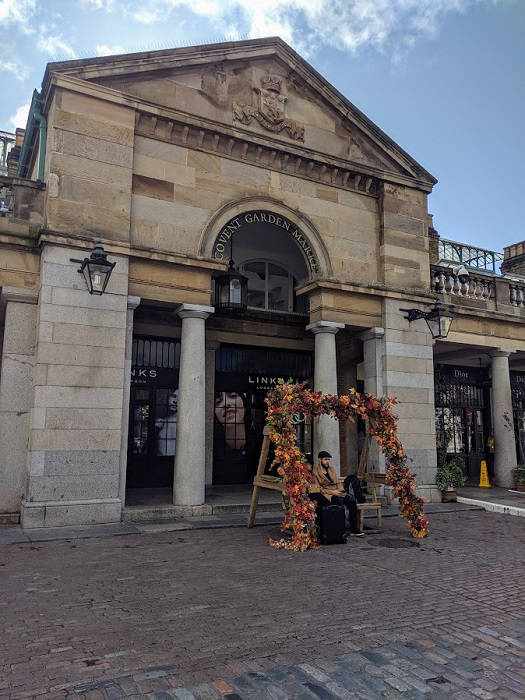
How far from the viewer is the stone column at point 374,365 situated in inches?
488

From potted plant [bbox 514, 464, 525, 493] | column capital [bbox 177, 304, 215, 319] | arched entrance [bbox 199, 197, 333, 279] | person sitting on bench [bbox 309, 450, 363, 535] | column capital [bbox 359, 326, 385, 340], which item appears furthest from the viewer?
potted plant [bbox 514, 464, 525, 493]

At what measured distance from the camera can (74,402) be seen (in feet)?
30.0

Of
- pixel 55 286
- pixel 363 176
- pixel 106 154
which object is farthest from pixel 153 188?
pixel 363 176

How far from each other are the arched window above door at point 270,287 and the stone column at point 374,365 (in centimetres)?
270

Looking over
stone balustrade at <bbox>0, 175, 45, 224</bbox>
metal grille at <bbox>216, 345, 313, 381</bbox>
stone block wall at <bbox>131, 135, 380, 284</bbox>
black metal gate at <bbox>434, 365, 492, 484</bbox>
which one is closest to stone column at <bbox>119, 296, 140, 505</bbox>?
stone block wall at <bbox>131, 135, 380, 284</bbox>

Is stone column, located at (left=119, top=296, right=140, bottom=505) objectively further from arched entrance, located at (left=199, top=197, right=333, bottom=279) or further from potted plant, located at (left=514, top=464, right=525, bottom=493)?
potted plant, located at (left=514, top=464, right=525, bottom=493)

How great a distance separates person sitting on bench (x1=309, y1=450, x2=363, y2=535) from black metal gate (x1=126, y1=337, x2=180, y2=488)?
215 inches

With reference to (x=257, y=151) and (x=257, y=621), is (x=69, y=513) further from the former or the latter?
(x=257, y=151)

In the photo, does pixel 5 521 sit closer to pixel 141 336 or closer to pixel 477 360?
pixel 141 336

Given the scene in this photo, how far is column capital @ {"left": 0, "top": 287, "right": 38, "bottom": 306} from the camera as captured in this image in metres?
9.35

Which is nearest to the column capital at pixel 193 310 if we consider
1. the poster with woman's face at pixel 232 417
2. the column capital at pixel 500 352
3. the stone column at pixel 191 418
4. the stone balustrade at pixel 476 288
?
the stone column at pixel 191 418

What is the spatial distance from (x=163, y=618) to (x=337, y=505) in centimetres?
435

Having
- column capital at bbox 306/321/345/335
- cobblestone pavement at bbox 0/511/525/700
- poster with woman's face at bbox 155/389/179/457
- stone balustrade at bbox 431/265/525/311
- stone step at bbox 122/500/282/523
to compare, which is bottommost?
cobblestone pavement at bbox 0/511/525/700

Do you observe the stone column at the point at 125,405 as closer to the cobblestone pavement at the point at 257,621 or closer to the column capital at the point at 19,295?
the cobblestone pavement at the point at 257,621
